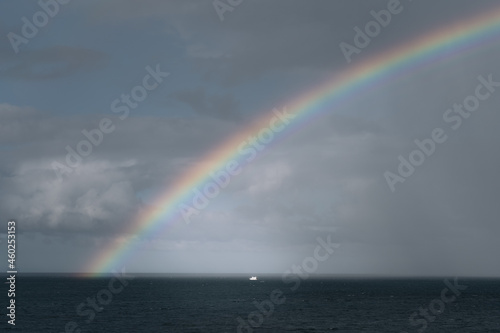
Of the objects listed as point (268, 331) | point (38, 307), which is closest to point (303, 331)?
point (268, 331)

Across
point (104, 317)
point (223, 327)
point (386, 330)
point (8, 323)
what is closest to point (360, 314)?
point (386, 330)

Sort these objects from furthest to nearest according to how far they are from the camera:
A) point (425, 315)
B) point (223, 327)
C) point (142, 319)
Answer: point (425, 315)
point (142, 319)
point (223, 327)

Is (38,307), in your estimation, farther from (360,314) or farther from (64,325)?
(360,314)

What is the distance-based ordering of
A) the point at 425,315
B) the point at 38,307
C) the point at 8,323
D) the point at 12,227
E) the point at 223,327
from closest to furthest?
the point at 12,227 → the point at 223,327 → the point at 8,323 → the point at 425,315 → the point at 38,307

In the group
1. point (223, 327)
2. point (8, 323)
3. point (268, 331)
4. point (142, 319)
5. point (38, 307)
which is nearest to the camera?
point (268, 331)

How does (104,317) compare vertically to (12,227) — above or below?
below

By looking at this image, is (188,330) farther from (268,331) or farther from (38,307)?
(38,307)

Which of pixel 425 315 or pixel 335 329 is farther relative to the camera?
pixel 425 315

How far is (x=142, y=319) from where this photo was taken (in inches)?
5133

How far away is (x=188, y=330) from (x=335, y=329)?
90.5 ft

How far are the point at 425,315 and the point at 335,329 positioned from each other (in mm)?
41986

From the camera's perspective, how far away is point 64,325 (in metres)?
118

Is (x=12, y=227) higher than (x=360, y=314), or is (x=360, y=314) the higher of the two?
(x=12, y=227)

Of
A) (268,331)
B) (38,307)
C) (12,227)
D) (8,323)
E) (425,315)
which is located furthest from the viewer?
(38,307)
